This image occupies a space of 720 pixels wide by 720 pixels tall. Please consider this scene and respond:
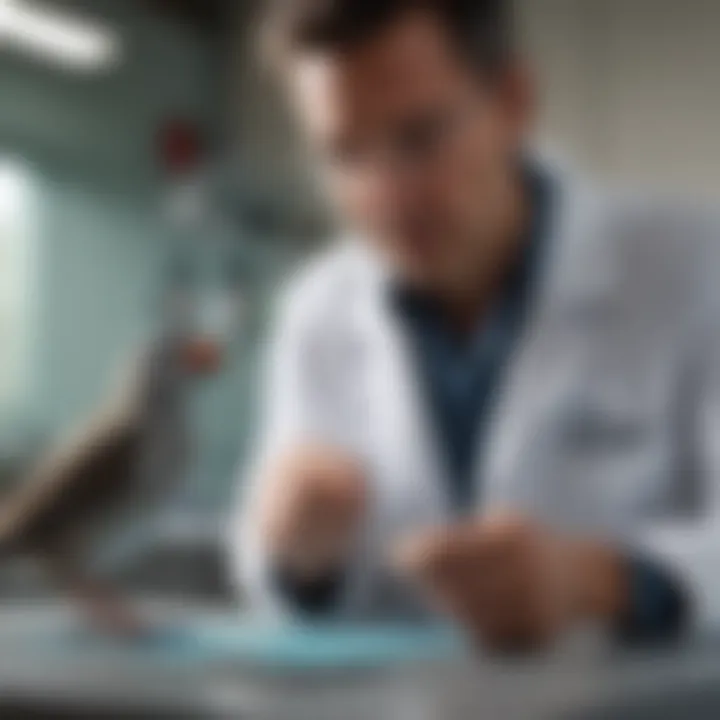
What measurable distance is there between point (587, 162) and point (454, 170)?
6 centimetres

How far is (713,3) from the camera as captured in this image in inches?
33.2

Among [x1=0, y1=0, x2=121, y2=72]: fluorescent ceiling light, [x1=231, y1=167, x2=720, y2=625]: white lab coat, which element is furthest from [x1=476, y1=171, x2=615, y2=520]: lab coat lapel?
[x1=0, y1=0, x2=121, y2=72]: fluorescent ceiling light

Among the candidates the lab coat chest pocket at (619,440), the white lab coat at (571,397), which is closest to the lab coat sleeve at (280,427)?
the white lab coat at (571,397)

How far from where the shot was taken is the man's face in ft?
2.74

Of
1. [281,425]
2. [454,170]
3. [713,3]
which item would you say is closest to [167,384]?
[281,425]

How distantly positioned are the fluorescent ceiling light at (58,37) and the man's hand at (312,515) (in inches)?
9.0

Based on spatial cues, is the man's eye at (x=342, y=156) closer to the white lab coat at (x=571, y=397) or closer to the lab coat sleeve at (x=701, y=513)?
the white lab coat at (x=571, y=397)

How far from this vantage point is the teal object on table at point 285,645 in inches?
32.1

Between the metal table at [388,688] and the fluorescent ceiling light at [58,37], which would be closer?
the metal table at [388,688]

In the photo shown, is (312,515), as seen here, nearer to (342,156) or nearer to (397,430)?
(397,430)

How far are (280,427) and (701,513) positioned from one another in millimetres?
205

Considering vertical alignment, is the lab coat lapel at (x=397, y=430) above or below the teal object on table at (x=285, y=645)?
above

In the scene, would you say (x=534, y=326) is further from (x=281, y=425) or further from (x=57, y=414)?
(x=57, y=414)

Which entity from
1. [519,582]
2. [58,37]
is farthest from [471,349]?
[58,37]
